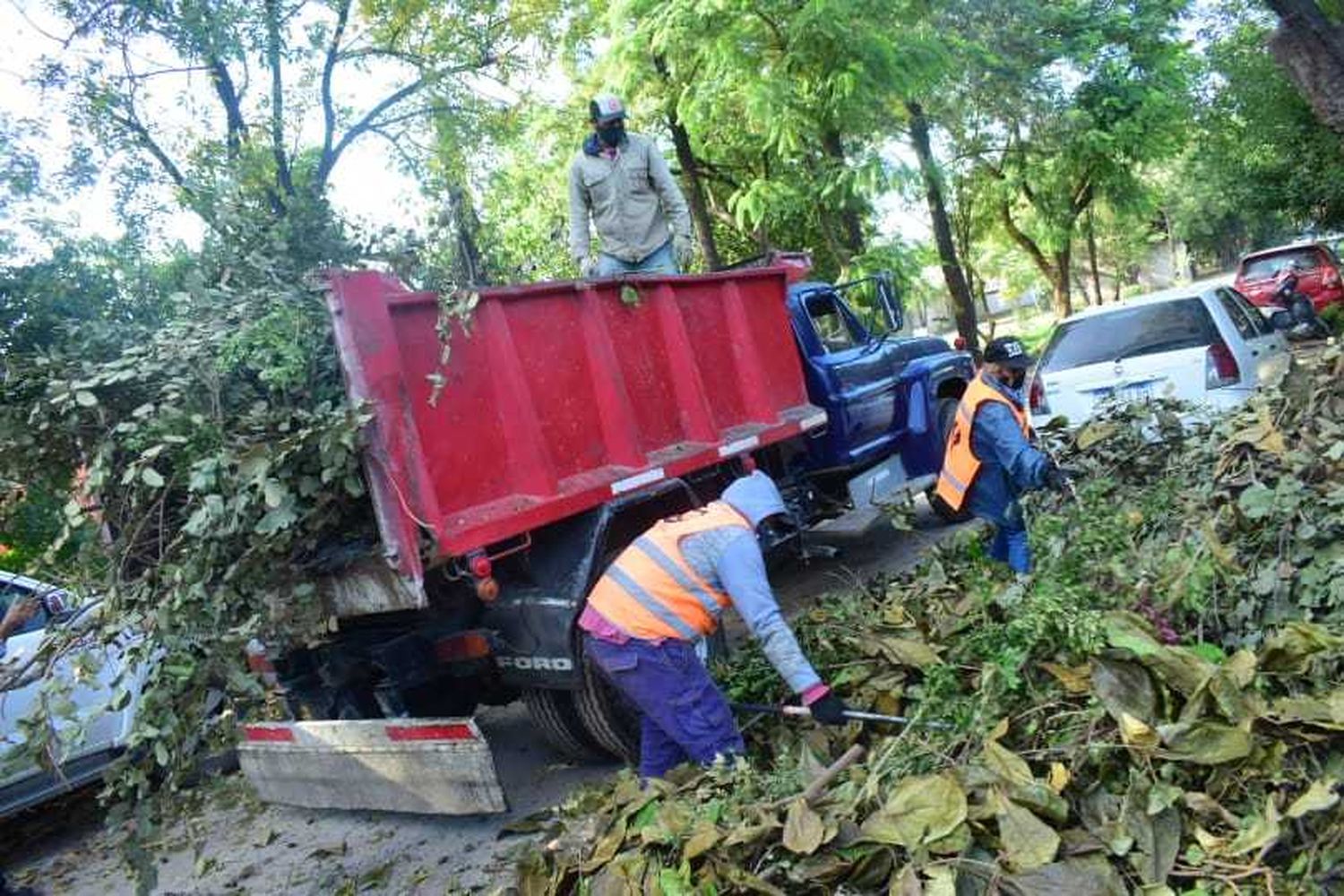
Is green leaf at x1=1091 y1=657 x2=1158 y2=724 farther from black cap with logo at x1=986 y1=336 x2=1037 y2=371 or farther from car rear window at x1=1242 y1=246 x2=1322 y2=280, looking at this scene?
car rear window at x1=1242 y1=246 x2=1322 y2=280

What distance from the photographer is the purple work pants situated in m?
3.35

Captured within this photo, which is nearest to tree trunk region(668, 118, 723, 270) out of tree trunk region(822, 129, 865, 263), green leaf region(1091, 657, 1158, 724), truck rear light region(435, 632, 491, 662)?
tree trunk region(822, 129, 865, 263)

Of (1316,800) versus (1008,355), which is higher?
(1008,355)

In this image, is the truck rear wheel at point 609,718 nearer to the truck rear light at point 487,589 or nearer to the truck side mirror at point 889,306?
the truck rear light at point 487,589

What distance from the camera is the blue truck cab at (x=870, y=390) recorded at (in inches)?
251

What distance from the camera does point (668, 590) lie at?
3330mm

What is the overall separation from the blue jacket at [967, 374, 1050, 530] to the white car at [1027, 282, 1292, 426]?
1.82m

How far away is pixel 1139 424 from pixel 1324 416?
36.2 inches

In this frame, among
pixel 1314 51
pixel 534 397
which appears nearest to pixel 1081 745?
pixel 534 397

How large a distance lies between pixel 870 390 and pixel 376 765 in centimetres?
413

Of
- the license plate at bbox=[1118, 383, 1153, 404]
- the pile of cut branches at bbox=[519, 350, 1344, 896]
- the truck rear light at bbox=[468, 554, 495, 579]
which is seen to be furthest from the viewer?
the license plate at bbox=[1118, 383, 1153, 404]

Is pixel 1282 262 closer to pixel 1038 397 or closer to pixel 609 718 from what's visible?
pixel 1038 397

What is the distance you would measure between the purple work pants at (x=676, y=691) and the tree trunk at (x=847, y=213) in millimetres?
8314

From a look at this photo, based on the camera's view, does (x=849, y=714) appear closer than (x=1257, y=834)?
No
